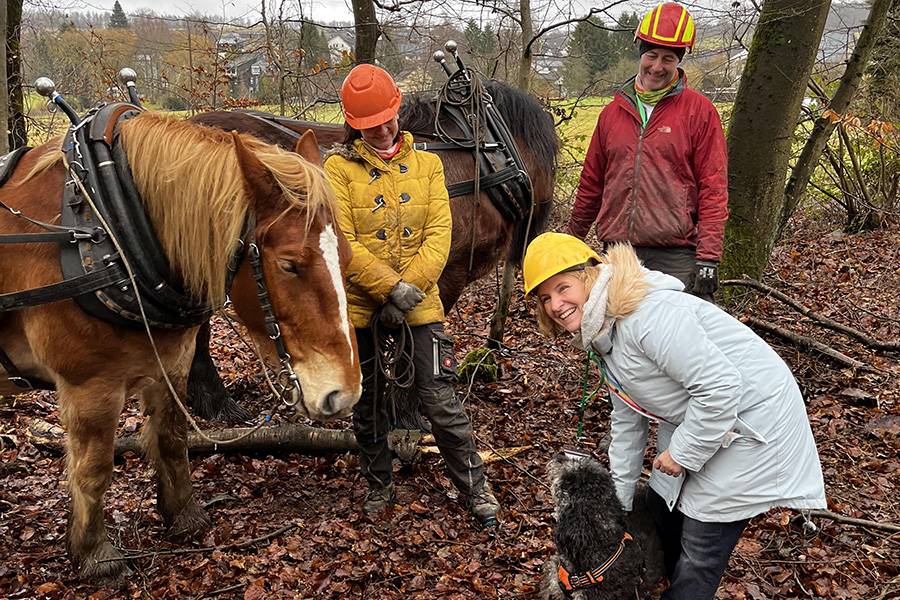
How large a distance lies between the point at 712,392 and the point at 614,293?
43 centimetres

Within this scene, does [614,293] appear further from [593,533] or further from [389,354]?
[389,354]

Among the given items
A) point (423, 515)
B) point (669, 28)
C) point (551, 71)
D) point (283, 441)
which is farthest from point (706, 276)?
point (551, 71)

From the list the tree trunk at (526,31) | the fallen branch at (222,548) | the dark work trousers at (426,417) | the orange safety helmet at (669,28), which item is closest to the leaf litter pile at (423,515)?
the fallen branch at (222,548)

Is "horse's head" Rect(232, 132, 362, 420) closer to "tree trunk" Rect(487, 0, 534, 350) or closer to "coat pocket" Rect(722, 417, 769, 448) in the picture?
"coat pocket" Rect(722, 417, 769, 448)

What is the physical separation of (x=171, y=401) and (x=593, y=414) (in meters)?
2.66

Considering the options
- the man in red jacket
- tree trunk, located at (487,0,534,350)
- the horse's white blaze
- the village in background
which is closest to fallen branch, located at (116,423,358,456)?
tree trunk, located at (487,0,534,350)

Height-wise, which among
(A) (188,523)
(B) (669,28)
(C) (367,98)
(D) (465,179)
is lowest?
(A) (188,523)

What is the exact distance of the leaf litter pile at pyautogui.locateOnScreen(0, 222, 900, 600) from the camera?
2.87 meters

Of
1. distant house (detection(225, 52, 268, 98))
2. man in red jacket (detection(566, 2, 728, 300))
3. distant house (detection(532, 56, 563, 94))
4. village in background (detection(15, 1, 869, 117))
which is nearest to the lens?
man in red jacket (detection(566, 2, 728, 300))

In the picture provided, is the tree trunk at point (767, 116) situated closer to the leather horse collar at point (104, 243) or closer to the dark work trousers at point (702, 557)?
the dark work trousers at point (702, 557)

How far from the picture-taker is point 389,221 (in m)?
3.04

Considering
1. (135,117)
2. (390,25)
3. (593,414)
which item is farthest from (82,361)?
(390,25)

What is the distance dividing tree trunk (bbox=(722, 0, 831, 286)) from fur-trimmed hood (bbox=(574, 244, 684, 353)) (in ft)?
9.36

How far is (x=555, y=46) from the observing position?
7.64m
